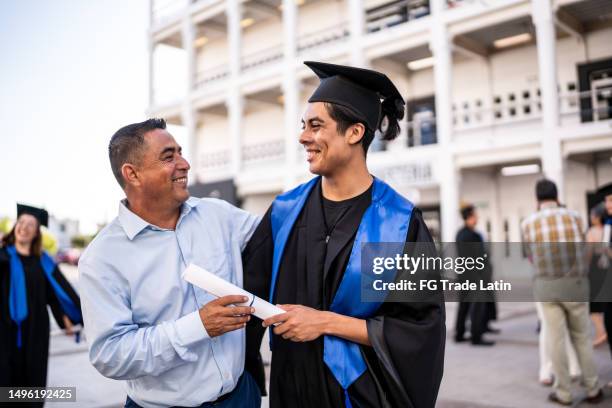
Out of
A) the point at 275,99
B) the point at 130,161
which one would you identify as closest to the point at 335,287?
the point at 130,161

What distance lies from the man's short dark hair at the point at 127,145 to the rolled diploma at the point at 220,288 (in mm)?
622

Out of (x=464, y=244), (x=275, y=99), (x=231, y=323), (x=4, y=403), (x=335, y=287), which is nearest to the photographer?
(x=231, y=323)

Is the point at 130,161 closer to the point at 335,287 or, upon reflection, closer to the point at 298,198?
the point at 298,198

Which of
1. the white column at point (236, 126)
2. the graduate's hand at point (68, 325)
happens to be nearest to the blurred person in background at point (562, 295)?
the graduate's hand at point (68, 325)

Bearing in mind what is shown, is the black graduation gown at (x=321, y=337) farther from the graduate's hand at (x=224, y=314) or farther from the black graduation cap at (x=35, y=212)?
the black graduation cap at (x=35, y=212)

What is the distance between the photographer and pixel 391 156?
15.9 meters

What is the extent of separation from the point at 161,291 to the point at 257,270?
1.38ft

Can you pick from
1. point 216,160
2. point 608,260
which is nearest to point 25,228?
point 608,260

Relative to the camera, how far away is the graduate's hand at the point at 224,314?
1784 millimetres

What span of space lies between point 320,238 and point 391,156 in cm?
1412

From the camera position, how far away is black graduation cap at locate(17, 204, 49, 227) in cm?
477

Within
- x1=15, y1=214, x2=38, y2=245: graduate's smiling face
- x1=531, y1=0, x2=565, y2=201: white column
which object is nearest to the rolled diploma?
x1=15, y1=214, x2=38, y2=245: graduate's smiling face

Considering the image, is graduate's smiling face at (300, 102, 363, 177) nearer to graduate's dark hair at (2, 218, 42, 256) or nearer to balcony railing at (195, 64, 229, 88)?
graduate's dark hair at (2, 218, 42, 256)

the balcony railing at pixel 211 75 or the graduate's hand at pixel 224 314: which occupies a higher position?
A: the balcony railing at pixel 211 75
